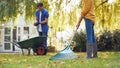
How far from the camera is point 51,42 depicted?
2272cm

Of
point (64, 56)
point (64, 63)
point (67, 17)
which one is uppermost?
point (67, 17)

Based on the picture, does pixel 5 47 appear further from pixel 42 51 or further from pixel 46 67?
pixel 46 67

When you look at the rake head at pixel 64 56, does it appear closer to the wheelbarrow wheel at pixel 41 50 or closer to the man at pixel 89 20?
the man at pixel 89 20

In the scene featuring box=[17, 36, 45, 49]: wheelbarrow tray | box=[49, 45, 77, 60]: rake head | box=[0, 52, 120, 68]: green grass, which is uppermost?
box=[17, 36, 45, 49]: wheelbarrow tray

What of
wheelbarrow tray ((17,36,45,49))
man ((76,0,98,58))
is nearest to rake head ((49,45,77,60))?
man ((76,0,98,58))

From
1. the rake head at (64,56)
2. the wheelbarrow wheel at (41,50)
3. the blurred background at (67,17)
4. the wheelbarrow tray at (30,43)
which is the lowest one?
the rake head at (64,56)

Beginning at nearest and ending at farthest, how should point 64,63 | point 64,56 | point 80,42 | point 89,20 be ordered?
point 64,63, point 64,56, point 89,20, point 80,42

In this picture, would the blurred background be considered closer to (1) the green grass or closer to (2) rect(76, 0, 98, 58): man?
(2) rect(76, 0, 98, 58): man

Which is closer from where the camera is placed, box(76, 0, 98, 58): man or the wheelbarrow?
box(76, 0, 98, 58): man

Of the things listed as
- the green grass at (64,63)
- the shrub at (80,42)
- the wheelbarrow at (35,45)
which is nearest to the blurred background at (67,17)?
the shrub at (80,42)

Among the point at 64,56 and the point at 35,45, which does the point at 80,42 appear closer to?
the point at 35,45

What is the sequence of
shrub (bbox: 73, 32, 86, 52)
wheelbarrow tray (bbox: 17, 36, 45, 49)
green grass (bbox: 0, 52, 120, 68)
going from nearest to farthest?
green grass (bbox: 0, 52, 120, 68) < wheelbarrow tray (bbox: 17, 36, 45, 49) < shrub (bbox: 73, 32, 86, 52)

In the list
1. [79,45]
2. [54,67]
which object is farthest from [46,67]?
[79,45]

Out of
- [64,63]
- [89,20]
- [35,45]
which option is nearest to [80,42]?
[35,45]
